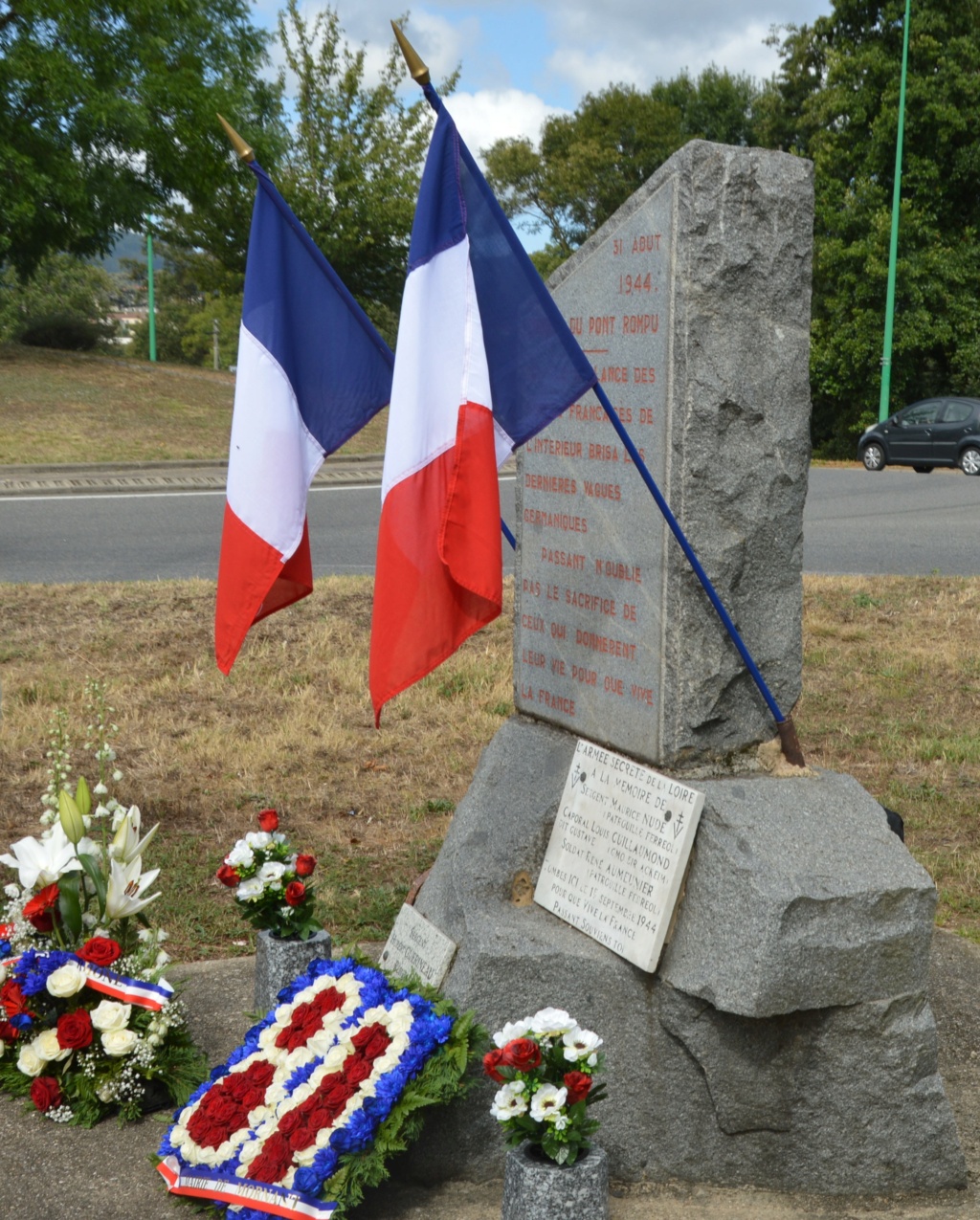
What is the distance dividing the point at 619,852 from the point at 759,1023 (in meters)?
0.56

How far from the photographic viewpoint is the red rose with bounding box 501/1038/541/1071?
9.57 ft

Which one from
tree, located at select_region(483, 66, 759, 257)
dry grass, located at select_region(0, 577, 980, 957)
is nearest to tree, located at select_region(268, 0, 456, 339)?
→ tree, located at select_region(483, 66, 759, 257)

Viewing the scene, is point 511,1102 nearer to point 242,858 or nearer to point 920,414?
point 242,858

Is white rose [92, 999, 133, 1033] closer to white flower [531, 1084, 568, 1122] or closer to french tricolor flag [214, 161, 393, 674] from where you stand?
french tricolor flag [214, 161, 393, 674]

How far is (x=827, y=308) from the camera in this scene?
30094mm

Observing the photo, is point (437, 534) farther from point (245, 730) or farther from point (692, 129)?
point (692, 129)

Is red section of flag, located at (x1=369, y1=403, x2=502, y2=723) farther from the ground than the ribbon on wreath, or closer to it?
farther from the ground

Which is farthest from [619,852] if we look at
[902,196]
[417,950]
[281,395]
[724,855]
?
[902,196]

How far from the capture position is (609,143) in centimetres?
4206

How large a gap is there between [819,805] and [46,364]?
24439 millimetres

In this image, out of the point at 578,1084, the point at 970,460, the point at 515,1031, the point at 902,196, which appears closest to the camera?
the point at 578,1084

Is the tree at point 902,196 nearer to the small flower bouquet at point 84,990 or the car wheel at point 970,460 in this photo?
the car wheel at point 970,460

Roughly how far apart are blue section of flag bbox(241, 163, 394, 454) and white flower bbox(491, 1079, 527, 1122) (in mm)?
1801

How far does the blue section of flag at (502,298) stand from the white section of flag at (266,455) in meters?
0.62
